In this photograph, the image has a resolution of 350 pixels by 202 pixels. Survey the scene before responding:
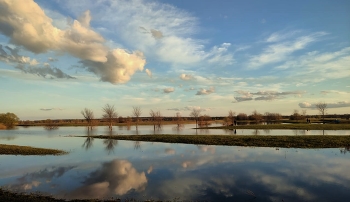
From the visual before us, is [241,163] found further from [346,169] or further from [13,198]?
[13,198]

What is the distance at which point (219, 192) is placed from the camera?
1329 centimetres

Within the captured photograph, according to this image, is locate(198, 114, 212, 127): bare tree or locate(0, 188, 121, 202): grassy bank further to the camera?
locate(198, 114, 212, 127): bare tree

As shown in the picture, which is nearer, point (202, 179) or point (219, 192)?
point (219, 192)

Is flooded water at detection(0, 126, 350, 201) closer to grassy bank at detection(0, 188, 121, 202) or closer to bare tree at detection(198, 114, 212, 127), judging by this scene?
grassy bank at detection(0, 188, 121, 202)

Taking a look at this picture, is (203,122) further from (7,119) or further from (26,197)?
(26,197)

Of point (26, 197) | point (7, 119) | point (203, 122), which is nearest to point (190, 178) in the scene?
point (26, 197)

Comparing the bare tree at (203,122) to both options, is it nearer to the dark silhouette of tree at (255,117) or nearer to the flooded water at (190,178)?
the dark silhouette of tree at (255,117)

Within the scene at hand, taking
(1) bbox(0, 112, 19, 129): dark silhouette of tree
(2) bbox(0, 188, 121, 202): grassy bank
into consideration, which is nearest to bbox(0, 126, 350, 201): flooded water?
(2) bbox(0, 188, 121, 202): grassy bank

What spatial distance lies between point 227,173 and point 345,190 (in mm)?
7329

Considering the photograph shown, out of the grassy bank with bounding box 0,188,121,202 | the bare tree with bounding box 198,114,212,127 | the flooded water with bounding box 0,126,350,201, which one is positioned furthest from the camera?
the bare tree with bounding box 198,114,212,127

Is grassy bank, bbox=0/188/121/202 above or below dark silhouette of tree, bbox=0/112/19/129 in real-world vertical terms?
below

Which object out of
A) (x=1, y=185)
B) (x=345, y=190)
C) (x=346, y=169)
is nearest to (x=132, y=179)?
(x=1, y=185)

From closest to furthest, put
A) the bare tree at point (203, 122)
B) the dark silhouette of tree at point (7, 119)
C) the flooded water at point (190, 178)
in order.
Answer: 1. the flooded water at point (190, 178)
2. the bare tree at point (203, 122)
3. the dark silhouette of tree at point (7, 119)

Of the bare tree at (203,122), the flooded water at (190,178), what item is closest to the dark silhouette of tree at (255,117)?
the bare tree at (203,122)
